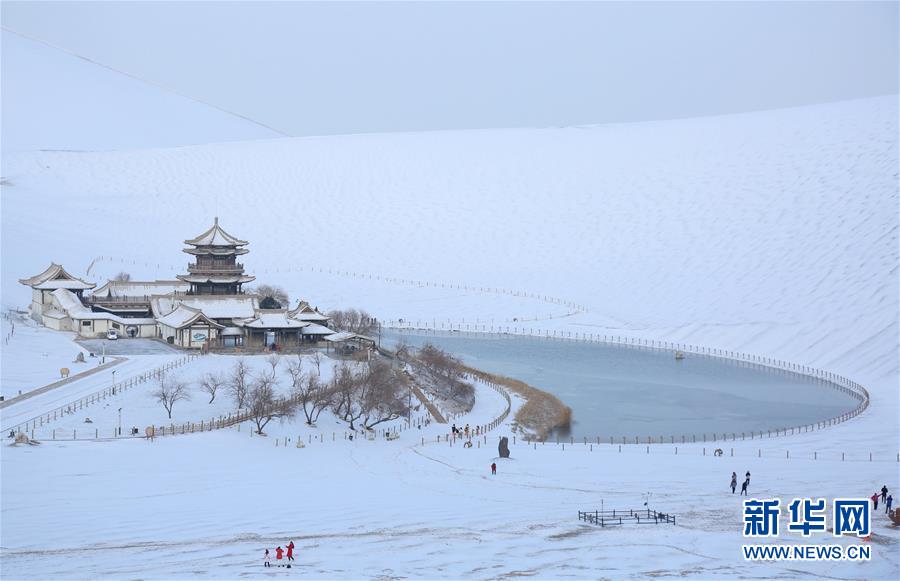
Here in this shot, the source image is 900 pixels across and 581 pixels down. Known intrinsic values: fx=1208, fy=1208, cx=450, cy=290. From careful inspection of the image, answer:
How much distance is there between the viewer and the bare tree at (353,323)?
157 feet

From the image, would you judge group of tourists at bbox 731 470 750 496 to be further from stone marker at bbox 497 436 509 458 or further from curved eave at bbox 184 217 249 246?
curved eave at bbox 184 217 249 246

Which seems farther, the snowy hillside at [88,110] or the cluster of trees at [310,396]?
the snowy hillside at [88,110]

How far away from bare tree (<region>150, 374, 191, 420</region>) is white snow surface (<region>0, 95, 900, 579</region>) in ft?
3.00

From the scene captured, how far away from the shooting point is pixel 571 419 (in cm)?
3678

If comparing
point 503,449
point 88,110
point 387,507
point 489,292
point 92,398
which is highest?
point 88,110

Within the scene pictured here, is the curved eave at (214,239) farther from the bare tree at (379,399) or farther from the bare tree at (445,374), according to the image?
the bare tree at (379,399)

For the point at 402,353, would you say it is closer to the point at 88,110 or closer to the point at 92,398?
the point at 92,398

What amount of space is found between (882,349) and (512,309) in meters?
21.8

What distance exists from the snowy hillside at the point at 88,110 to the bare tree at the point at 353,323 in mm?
74109

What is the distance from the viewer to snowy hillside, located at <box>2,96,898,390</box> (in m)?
55.8

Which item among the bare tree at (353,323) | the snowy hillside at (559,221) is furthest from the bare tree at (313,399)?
the snowy hillside at (559,221)

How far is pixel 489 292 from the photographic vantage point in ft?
217

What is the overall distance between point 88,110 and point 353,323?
110365 millimetres

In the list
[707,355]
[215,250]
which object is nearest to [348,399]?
[215,250]
